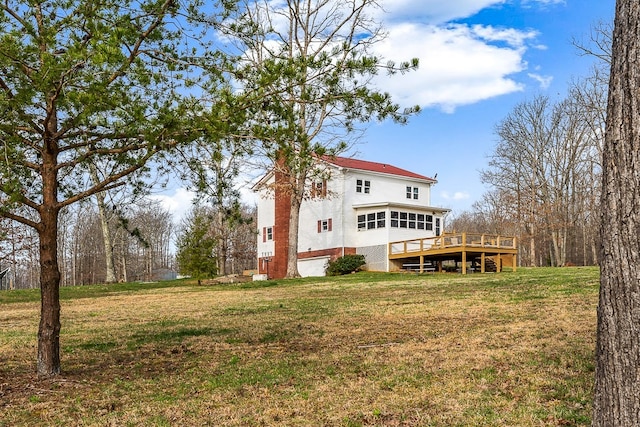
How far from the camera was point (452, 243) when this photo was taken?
89.0 ft

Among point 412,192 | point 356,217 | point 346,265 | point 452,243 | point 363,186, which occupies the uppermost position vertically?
point 363,186

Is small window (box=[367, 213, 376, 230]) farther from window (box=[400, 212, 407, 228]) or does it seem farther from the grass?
the grass

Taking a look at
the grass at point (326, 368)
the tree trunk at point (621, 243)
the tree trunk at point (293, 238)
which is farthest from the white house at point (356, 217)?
the tree trunk at point (621, 243)

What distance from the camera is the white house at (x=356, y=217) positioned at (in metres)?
32.1

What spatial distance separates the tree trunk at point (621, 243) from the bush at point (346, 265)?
91.2ft

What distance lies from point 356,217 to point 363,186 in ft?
6.71

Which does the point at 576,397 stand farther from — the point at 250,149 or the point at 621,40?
the point at 250,149

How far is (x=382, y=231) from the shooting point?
31891mm

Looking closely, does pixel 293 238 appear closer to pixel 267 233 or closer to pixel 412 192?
pixel 267 233

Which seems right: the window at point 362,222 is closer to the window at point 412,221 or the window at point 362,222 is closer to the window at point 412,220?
the window at point 412,221

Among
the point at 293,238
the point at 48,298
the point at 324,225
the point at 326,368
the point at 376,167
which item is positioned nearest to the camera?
the point at 48,298

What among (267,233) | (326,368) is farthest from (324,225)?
(326,368)

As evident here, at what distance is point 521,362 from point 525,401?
4.81 feet

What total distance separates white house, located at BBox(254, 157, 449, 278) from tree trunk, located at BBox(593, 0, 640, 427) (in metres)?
27.5
